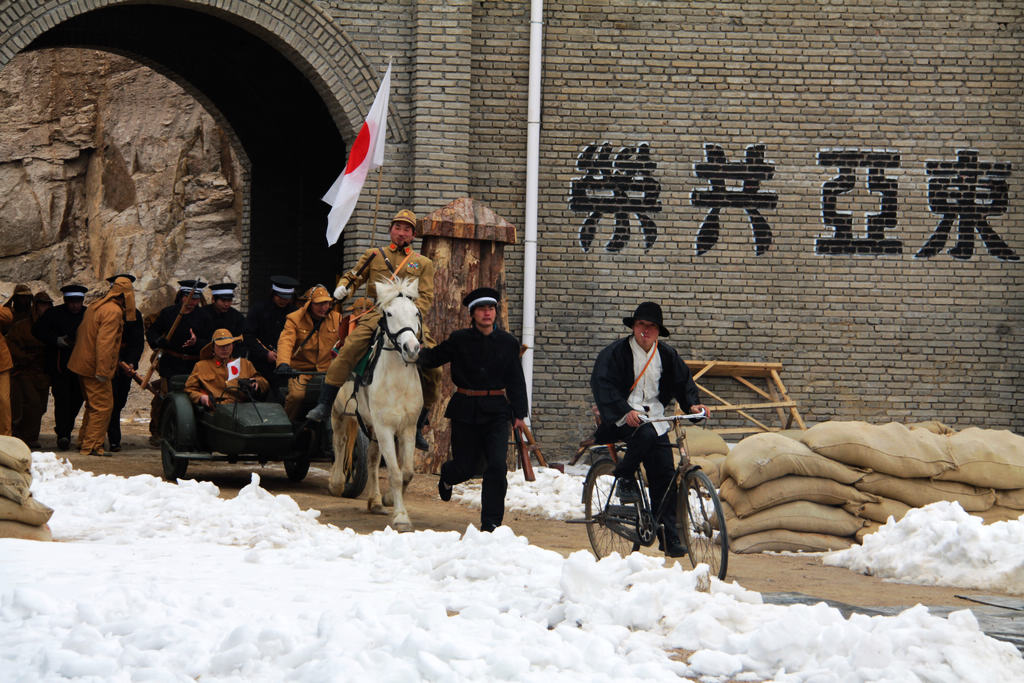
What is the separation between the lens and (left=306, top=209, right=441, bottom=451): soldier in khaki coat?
10352 millimetres

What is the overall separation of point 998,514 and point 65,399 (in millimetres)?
11143

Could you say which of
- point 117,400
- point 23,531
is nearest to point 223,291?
point 117,400

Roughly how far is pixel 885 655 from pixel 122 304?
1144 cm

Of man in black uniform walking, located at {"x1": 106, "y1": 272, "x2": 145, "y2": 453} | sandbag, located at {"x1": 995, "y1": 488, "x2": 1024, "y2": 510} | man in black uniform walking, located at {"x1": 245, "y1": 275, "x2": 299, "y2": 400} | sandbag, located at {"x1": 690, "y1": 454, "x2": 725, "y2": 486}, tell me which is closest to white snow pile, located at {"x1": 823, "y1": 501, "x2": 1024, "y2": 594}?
sandbag, located at {"x1": 995, "y1": 488, "x2": 1024, "y2": 510}

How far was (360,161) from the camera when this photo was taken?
1285 cm

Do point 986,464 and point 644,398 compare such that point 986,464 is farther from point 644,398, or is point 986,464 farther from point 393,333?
point 393,333

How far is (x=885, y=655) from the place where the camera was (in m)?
5.21

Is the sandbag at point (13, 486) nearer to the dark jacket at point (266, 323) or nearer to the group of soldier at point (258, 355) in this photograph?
the group of soldier at point (258, 355)

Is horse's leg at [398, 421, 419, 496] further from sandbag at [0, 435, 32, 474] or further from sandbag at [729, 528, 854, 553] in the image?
sandbag at [0, 435, 32, 474]

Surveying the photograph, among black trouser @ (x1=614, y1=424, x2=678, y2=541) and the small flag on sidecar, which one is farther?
the small flag on sidecar

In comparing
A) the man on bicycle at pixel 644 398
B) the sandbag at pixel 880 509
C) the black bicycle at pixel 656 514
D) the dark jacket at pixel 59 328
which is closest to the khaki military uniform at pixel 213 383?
the dark jacket at pixel 59 328

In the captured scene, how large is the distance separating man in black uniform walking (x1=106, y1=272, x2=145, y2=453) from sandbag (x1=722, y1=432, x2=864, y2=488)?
8217mm

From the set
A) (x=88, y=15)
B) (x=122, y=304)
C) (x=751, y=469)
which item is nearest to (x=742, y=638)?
(x=751, y=469)

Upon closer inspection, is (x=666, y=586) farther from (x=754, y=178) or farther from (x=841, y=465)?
(x=754, y=178)
